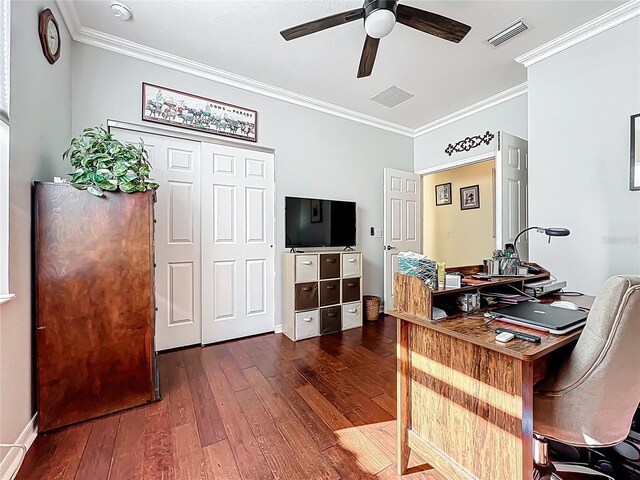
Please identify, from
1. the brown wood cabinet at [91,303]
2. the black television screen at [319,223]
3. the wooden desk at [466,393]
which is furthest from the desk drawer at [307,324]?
the wooden desk at [466,393]

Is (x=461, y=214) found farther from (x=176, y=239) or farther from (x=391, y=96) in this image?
(x=176, y=239)

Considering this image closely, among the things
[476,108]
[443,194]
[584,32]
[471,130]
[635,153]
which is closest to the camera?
[635,153]

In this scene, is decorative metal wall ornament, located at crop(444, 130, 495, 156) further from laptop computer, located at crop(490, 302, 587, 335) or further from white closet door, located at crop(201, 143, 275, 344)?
laptop computer, located at crop(490, 302, 587, 335)

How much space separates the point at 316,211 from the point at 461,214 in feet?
9.72

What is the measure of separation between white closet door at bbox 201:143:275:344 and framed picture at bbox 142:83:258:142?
0.60ft

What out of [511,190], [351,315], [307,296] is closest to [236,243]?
[307,296]

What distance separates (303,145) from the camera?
3307 millimetres

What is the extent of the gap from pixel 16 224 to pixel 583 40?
4028mm

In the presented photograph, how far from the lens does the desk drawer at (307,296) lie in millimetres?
2936

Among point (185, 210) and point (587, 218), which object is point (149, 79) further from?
point (587, 218)

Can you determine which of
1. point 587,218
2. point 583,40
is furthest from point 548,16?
point 587,218

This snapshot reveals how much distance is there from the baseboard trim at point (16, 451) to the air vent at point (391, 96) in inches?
152

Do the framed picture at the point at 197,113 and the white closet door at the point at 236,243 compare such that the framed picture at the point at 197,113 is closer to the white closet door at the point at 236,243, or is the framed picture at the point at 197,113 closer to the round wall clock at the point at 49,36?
the white closet door at the point at 236,243

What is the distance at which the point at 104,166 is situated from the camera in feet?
5.36
